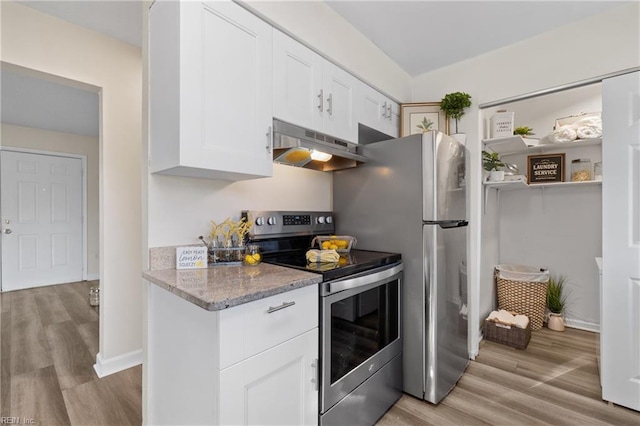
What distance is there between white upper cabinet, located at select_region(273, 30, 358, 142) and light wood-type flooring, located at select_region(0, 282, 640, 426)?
181cm

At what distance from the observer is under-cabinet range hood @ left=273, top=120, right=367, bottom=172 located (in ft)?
5.12

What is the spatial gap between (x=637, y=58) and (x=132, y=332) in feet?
13.3

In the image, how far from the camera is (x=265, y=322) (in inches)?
42.1

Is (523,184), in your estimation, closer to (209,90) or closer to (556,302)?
(556,302)

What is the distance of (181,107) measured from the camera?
119 cm

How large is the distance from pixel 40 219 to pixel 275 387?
5383mm

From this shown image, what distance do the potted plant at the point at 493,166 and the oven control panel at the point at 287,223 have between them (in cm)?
169

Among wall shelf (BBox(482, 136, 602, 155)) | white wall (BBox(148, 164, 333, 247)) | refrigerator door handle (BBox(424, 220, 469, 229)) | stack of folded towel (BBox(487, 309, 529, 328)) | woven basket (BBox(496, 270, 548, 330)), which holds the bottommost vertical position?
stack of folded towel (BBox(487, 309, 529, 328))

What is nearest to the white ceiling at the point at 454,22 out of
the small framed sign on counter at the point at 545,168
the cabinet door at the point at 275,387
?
the small framed sign on counter at the point at 545,168

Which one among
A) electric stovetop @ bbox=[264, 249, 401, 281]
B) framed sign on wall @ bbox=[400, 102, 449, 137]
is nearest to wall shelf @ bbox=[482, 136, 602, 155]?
framed sign on wall @ bbox=[400, 102, 449, 137]

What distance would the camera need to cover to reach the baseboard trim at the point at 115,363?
7.06 ft

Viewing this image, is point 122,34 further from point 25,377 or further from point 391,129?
point 25,377

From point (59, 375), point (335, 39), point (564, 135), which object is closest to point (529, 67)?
point (564, 135)

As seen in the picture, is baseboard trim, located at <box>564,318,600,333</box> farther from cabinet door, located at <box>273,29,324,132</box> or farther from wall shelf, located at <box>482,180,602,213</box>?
cabinet door, located at <box>273,29,324,132</box>
